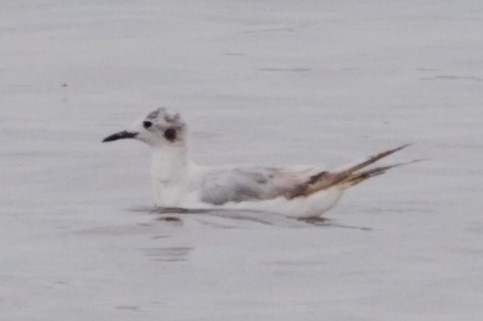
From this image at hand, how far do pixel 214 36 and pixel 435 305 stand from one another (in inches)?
458

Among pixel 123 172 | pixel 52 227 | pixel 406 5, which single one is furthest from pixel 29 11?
pixel 52 227

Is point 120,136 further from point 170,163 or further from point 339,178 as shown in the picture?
point 339,178

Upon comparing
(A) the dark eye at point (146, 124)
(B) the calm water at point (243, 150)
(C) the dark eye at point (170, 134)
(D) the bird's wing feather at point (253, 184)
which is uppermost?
(A) the dark eye at point (146, 124)

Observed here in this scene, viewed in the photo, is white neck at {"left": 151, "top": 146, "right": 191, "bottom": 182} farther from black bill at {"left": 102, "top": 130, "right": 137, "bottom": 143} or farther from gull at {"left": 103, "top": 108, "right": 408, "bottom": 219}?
black bill at {"left": 102, "top": 130, "right": 137, "bottom": 143}

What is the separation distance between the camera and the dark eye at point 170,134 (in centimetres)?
1585

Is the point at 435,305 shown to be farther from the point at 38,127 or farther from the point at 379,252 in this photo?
the point at 38,127

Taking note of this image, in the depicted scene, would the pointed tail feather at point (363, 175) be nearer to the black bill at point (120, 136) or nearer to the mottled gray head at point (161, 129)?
the mottled gray head at point (161, 129)

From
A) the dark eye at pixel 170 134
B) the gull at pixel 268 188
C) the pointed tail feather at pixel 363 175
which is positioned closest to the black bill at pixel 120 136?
the gull at pixel 268 188

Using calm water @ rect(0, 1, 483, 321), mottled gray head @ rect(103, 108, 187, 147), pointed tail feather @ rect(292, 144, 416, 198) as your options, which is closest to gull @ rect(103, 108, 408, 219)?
pointed tail feather @ rect(292, 144, 416, 198)

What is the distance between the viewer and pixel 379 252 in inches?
538

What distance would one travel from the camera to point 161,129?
15.8 meters

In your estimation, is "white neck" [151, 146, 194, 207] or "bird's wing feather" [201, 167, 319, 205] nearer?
"bird's wing feather" [201, 167, 319, 205]

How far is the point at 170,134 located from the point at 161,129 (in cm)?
7

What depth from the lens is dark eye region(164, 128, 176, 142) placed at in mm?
15852
